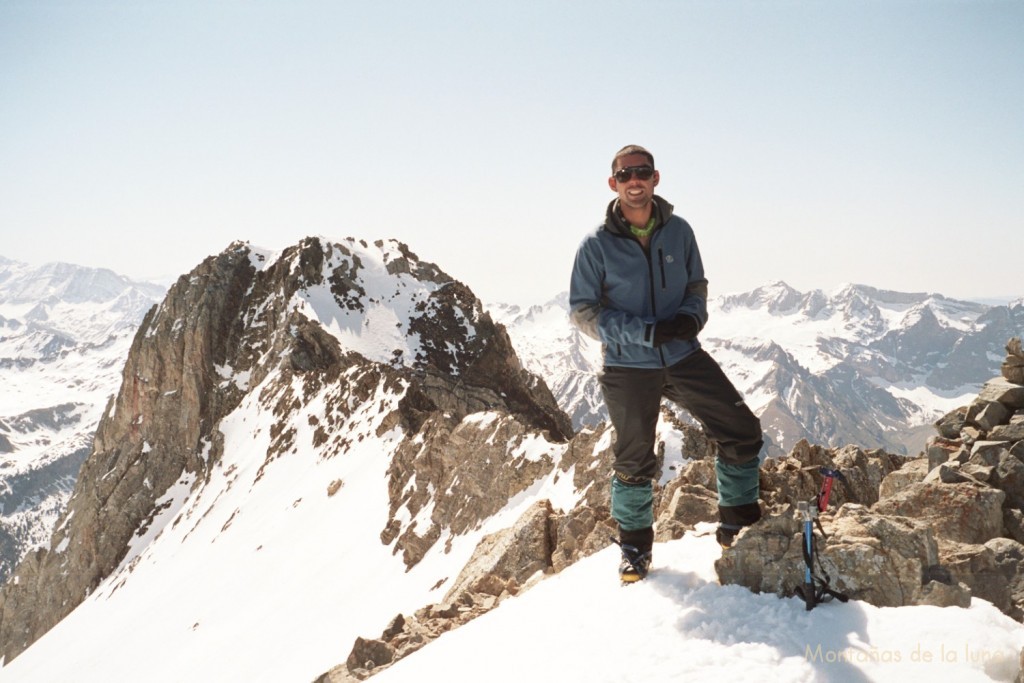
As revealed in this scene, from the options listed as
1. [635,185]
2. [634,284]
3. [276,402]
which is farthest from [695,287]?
[276,402]

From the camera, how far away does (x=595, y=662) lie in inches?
212

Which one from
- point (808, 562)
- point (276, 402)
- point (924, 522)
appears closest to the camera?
point (808, 562)

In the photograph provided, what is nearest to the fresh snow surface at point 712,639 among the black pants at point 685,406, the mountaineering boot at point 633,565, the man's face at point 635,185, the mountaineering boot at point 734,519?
the mountaineering boot at point 633,565

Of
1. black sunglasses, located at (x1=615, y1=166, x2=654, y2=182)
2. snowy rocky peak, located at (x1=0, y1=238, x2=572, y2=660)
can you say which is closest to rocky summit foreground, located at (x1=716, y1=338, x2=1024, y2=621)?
black sunglasses, located at (x1=615, y1=166, x2=654, y2=182)

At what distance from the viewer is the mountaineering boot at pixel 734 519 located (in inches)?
265

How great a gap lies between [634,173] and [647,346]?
1877 mm

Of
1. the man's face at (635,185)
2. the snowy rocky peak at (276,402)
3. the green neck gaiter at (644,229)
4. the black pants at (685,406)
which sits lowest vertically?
the snowy rocky peak at (276,402)

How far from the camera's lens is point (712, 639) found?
540 centimetres

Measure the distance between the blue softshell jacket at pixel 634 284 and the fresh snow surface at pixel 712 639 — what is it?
2461 mm

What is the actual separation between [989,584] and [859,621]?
2.36m

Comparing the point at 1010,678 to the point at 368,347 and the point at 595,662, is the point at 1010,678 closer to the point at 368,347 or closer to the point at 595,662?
the point at 595,662

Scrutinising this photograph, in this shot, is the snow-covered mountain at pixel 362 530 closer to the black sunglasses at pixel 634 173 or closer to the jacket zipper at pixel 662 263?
the jacket zipper at pixel 662 263

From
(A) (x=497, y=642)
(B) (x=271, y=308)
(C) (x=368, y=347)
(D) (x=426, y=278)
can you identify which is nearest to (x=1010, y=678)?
(A) (x=497, y=642)

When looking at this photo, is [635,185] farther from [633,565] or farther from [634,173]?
[633,565]
